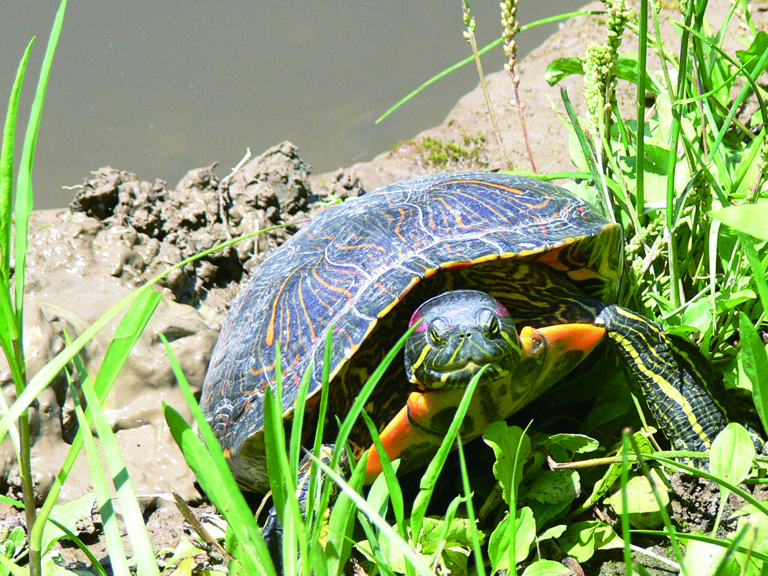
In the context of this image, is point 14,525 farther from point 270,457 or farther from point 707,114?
point 707,114

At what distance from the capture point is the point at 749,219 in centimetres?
79

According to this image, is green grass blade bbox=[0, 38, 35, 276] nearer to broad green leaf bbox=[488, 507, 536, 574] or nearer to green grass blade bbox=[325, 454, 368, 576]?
green grass blade bbox=[325, 454, 368, 576]

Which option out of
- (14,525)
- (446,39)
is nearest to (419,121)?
(446,39)

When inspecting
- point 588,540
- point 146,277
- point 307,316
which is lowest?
point 588,540

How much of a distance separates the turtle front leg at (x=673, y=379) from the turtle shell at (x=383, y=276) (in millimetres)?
194

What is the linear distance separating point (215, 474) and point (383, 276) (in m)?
0.75

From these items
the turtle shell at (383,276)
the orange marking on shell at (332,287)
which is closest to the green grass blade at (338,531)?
the turtle shell at (383,276)

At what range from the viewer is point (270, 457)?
1.10 meters

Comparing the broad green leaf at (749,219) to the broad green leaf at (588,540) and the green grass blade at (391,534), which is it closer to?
the green grass blade at (391,534)

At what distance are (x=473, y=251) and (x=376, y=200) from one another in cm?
50

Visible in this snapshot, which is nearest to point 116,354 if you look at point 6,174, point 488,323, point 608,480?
point 6,174

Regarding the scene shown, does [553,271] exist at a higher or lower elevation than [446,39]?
lower

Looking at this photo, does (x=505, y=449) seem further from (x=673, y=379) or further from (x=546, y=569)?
(x=673, y=379)

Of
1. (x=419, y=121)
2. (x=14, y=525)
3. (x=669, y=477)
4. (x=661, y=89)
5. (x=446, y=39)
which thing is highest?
(x=446, y=39)
